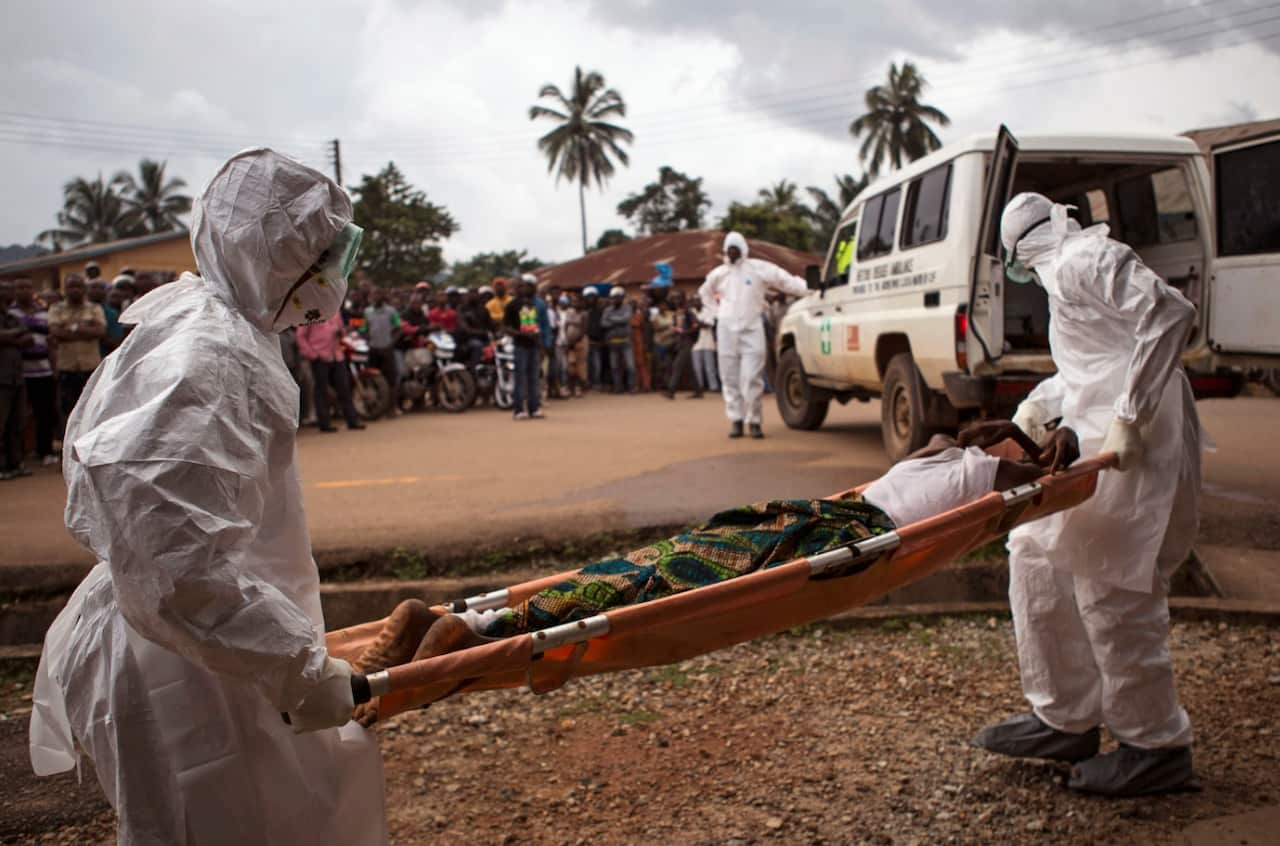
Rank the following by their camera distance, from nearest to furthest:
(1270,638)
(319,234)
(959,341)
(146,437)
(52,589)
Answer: (146,437), (319,234), (1270,638), (52,589), (959,341)

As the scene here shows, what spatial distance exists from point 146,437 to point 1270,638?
4580mm

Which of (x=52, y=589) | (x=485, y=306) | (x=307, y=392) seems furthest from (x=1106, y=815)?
(x=485, y=306)

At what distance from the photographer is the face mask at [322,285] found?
1.91 metres

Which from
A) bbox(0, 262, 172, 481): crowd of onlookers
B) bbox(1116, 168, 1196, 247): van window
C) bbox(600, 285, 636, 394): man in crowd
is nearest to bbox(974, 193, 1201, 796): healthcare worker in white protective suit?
bbox(1116, 168, 1196, 247): van window

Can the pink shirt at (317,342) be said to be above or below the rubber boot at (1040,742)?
above

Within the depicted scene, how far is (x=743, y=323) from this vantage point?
9.23 m

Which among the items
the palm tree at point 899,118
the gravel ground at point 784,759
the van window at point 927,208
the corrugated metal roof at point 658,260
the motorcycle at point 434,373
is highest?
the palm tree at point 899,118

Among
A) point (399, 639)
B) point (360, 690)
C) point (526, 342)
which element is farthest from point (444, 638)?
point (526, 342)

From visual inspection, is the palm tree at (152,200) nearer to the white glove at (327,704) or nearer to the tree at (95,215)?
the tree at (95,215)

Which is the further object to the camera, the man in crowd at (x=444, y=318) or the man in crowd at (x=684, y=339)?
the man in crowd at (x=684, y=339)

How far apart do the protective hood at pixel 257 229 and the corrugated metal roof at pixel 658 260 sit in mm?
20366

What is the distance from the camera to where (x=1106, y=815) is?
302 centimetres

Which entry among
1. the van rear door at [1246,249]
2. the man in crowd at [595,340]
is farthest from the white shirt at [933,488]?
the man in crowd at [595,340]

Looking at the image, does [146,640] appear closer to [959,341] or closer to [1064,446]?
[1064,446]
